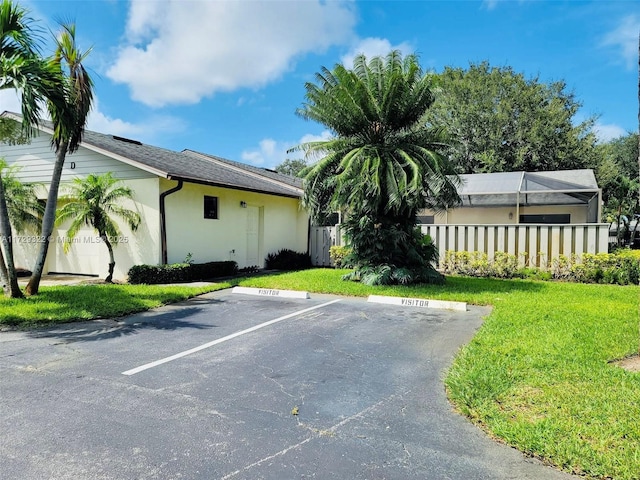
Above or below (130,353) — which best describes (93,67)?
above

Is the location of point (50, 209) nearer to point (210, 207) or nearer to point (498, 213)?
point (210, 207)

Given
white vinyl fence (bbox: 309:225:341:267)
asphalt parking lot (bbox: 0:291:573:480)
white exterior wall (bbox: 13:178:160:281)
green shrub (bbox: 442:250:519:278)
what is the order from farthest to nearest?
1. white vinyl fence (bbox: 309:225:341:267)
2. green shrub (bbox: 442:250:519:278)
3. white exterior wall (bbox: 13:178:160:281)
4. asphalt parking lot (bbox: 0:291:573:480)

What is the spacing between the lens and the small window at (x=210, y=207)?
41.2 ft

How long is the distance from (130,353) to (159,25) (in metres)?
9.39

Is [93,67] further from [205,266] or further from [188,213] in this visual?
[205,266]

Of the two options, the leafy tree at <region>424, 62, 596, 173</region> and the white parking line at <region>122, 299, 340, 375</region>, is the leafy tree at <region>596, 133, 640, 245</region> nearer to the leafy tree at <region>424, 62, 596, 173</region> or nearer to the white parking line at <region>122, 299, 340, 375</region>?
the leafy tree at <region>424, 62, 596, 173</region>

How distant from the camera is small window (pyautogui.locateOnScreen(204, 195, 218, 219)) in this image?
1256 centimetres

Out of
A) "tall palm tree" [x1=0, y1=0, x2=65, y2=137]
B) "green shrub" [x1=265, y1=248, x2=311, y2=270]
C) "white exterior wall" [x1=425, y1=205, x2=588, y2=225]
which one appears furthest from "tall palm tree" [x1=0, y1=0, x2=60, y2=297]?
"white exterior wall" [x1=425, y1=205, x2=588, y2=225]

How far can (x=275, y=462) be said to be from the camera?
2699mm

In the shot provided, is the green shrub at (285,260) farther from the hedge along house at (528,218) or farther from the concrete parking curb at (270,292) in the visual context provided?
the hedge along house at (528,218)

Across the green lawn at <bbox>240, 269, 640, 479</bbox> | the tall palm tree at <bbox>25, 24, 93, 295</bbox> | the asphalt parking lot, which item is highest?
the tall palm tree at <bbox>25, 24, 93, 295</bbox>

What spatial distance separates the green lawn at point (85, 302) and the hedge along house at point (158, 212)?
6.12 ft

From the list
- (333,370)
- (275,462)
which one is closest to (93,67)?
(333,370)

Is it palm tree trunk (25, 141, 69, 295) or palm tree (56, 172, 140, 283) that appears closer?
palm tree trunk (25, 141, 69, 295)
